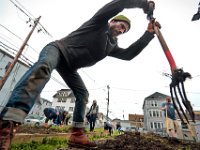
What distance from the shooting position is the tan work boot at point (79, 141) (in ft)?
A: 7.29

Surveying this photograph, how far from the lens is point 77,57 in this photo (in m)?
1.93

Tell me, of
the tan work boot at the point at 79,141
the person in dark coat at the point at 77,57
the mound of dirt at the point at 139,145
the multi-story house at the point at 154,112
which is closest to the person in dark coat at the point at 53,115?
the mound of dirt at the point at 139,145

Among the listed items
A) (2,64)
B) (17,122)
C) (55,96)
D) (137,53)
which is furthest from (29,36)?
(55,96)

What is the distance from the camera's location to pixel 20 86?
1.31m

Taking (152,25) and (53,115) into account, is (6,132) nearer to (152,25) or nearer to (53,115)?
(152,25)

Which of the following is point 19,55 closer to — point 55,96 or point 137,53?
point 137,53

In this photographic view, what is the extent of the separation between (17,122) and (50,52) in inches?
31.1

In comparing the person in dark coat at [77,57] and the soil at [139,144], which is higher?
the person in dark coat at [77,57]

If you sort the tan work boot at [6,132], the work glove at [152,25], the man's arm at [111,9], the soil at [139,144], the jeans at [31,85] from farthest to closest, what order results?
1. the soil at [139,144]
2. the work glove at [152,25]
3. the man's arm at [111,9]
4. the jeans at [31,85]
5. the tan work boot at [6,132]

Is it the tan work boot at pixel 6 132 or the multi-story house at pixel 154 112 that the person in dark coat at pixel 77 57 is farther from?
the multi-story house at pixel 154 112

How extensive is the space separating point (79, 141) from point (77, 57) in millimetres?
1240

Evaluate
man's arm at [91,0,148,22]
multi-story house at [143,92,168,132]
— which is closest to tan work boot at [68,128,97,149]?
man's arm at [91,0,148,22]

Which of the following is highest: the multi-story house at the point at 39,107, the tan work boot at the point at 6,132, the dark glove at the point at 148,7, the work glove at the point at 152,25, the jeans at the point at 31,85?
the multi-story house at the point at 39,107

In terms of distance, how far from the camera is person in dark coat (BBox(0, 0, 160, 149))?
1221 mm
